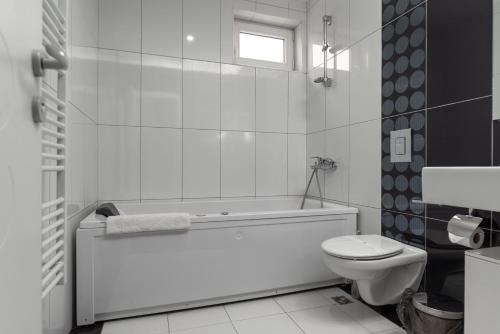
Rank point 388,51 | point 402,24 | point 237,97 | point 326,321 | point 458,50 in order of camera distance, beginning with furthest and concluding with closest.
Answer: point 237,97
point 388,51
point 402,24
point 326,321
point 458,50

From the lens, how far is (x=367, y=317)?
5.78ft

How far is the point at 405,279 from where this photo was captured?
66.4 inches

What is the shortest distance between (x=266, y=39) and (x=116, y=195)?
211 centimetres

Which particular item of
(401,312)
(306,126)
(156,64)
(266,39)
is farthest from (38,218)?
(266,39)

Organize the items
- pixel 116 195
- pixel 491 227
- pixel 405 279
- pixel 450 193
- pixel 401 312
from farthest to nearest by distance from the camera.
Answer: pixel 116 195, pixel 405 279, pixel 401 312, pixel 491 227, pixel 450 193

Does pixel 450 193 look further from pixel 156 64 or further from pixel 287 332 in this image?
pixel 156 64

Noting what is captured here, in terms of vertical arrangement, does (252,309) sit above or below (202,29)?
below

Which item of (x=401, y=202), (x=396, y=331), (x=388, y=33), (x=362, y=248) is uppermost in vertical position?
(x=388, y=33)

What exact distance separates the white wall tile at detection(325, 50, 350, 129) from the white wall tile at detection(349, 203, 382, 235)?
0.71 m

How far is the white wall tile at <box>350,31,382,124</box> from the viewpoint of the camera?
2.01 metres

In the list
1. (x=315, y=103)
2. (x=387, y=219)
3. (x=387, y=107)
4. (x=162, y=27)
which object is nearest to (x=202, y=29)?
(x=162, y=27)

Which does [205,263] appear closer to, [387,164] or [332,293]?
[332,293]

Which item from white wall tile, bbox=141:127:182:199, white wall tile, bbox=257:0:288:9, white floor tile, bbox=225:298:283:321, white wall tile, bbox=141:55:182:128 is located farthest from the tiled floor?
white wall tile, bbox=257:0:288:9

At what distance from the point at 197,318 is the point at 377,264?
1098 millimetres
